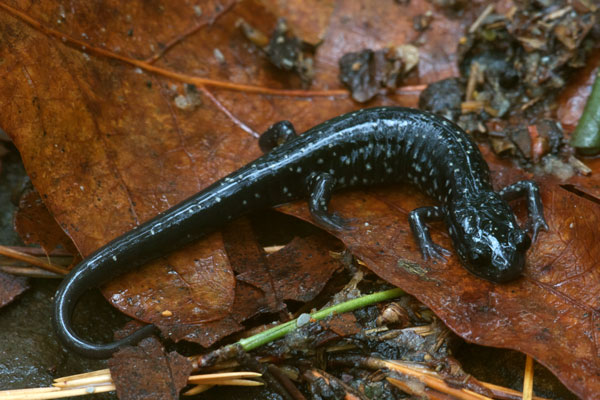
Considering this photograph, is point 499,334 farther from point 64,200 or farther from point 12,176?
point 12,176

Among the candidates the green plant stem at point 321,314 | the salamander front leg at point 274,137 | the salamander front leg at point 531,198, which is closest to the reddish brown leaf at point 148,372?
the green plant stem at point 321,314

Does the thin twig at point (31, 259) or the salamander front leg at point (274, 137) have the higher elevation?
the salamander front leg at point (274, 137)

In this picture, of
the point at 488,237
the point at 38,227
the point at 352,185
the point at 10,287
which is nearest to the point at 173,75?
the point at 38,227

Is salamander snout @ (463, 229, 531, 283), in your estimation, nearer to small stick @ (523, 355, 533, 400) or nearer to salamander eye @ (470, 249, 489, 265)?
salamander eye @ (470, 249, 489, 265)

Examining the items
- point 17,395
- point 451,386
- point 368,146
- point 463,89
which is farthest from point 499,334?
point 17,395

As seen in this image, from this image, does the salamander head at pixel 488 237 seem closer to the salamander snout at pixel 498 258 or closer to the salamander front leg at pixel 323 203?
the salamander snout at pixel 498 258

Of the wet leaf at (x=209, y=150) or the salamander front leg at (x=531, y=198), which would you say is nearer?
the wet leaf at (x=209, y=150)


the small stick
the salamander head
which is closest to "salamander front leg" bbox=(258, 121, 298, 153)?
the salamander head

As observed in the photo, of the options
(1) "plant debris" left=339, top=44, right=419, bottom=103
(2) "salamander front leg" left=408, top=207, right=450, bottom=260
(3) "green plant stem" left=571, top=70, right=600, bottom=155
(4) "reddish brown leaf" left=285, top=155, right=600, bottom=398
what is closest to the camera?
(4) "reddish brown leaf" left=285, top=155, right=600, bottom=398
